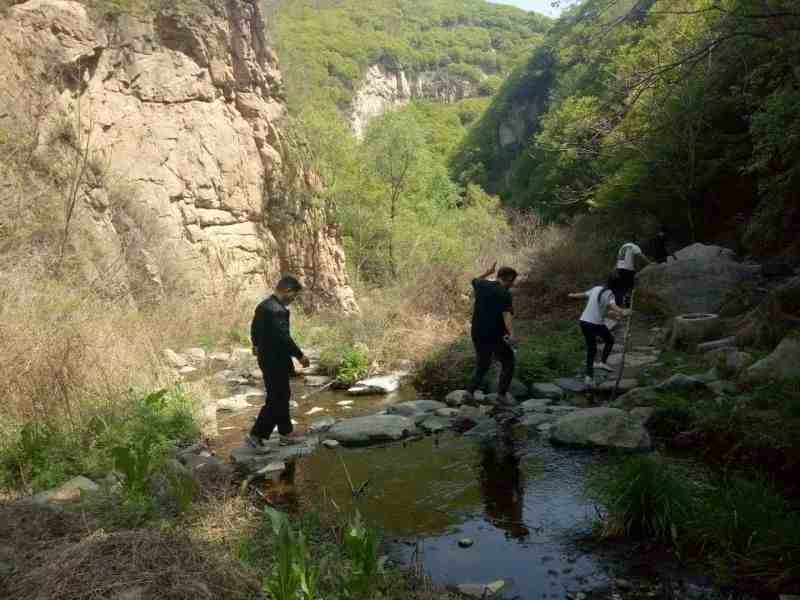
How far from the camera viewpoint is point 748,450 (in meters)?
5.68

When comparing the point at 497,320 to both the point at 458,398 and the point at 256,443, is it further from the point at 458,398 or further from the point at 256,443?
the point at 256,443

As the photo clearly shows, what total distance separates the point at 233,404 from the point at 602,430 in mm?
5644

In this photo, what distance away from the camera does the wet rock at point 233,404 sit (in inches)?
365

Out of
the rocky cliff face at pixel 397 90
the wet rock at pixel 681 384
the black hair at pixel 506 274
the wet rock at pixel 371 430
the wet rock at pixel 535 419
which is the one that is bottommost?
the wet rock at pixel 535 419

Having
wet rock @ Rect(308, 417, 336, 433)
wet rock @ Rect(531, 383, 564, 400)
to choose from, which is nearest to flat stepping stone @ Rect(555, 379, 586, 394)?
wet rock @ Rect(531, 383, 564, 400)

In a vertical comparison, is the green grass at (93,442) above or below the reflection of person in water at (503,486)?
above

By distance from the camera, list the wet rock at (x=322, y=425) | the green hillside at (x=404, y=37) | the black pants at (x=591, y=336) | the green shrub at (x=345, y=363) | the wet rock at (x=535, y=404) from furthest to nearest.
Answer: the green hillside at (x=404, y=37), the green shrub at (x=345, y=363), the black pants at (x=591, y=336), the wet rock at (x=535, y=404), the wet rock at (x=322, y=425)

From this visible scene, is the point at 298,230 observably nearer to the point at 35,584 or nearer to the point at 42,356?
the point at 42,356

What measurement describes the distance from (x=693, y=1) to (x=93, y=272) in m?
20.1

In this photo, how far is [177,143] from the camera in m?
18.9

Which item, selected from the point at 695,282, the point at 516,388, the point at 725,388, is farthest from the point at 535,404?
the point at 695,282

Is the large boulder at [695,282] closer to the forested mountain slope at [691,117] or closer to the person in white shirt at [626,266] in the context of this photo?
the person in white shirt at [626,266]

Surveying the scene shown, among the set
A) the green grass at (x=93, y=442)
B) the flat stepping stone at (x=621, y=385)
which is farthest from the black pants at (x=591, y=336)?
the green grass at (x=93, y=442)

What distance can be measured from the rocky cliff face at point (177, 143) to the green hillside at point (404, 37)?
28762mm
